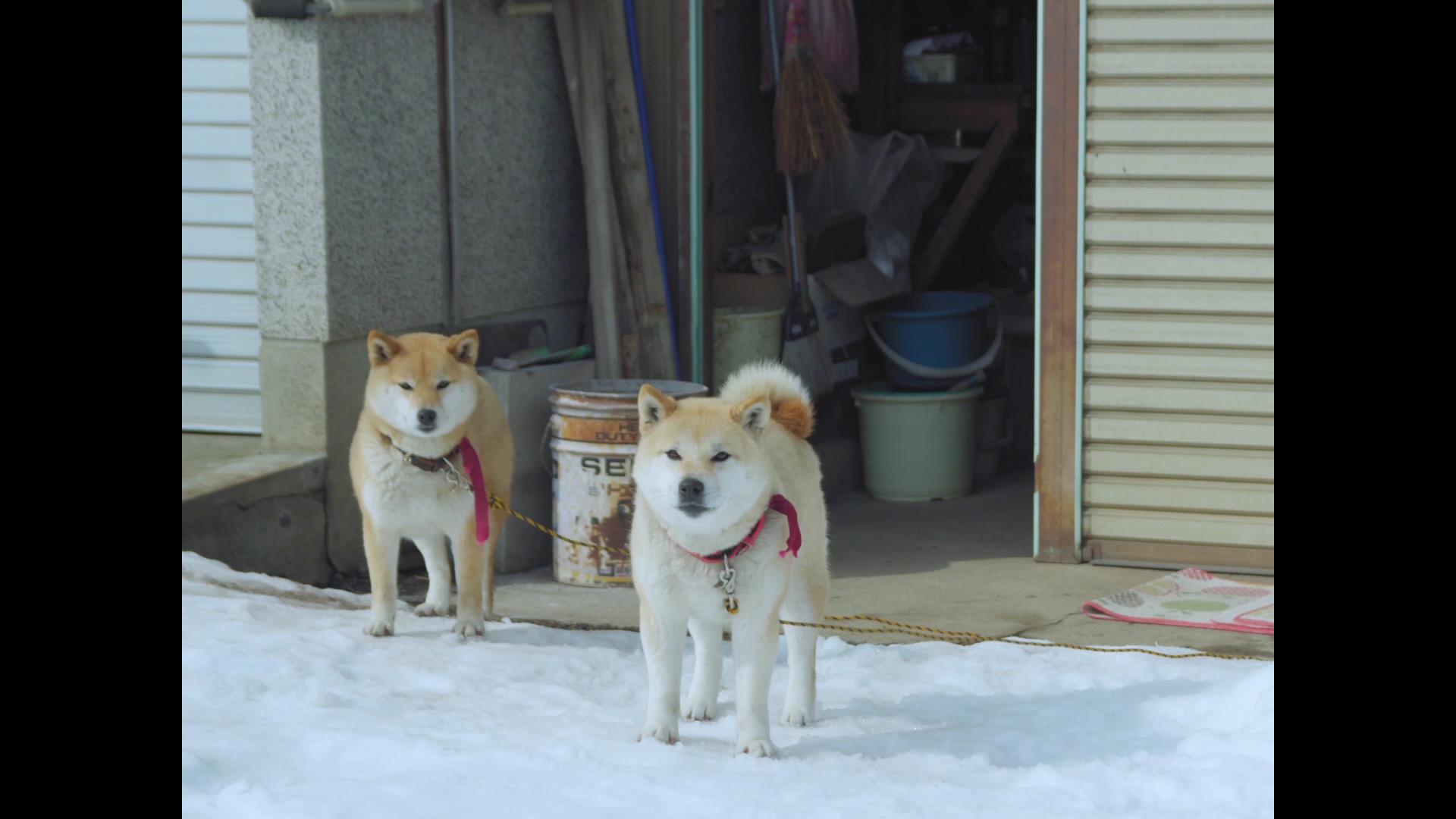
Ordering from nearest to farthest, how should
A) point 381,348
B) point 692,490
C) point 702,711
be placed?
point 692,490 → point 702,711 → point 381,348

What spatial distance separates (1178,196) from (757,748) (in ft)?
10.9

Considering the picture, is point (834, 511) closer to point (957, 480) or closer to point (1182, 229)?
point (957, 480)

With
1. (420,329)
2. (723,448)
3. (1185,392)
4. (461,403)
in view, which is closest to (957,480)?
(1185,392)

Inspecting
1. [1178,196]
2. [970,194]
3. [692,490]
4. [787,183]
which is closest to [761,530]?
[692,490]

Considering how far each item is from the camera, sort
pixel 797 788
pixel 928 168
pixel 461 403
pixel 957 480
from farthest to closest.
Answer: pixel 928 168, pixel 957 480, pixel 461 403, pixel 797 788

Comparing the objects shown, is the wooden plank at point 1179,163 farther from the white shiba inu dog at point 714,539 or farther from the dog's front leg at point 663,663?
the dog's front leg at point 663,663

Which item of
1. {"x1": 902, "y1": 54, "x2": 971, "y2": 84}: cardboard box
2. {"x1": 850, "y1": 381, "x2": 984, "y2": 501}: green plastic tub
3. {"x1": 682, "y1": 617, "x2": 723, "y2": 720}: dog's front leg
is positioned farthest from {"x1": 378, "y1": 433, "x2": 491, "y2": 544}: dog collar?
{"x1": 902, "y1": 54, "x2": 971, "y2": 84}: cardboard box

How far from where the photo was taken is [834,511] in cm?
762

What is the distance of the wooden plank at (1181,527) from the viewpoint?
20.5 feet

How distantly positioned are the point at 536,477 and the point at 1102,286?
94.1 inches

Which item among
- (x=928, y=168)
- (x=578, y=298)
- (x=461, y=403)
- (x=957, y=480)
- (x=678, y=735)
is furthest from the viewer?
(x=928, y=168)

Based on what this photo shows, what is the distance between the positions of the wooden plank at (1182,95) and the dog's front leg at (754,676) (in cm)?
321

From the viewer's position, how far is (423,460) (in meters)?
4.96

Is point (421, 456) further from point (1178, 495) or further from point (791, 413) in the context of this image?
point (1178, 495)
